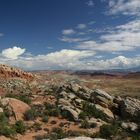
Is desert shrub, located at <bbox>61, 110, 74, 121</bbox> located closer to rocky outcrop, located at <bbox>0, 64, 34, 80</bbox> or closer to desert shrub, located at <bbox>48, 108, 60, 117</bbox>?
desert shrub, located at <bbox>48, 108, 60, 117</bbox>

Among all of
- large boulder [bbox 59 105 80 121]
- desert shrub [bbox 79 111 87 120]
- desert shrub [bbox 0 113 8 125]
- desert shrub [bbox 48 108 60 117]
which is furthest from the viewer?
desert shrub [bbox 48 108 60 117]

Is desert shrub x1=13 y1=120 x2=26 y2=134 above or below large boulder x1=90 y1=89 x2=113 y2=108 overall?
below

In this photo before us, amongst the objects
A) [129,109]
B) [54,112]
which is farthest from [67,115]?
[129,109]

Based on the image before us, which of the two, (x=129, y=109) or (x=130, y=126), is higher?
(x=129, y=109)

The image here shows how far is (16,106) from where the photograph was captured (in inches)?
1152

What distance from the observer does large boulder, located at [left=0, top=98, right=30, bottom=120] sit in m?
28.2

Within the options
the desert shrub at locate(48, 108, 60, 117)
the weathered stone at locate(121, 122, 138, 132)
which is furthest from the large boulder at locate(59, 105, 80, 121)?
the weathered stone at locate(121, 122, 138, 132)

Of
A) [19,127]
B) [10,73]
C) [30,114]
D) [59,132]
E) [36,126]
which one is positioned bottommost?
[59,132]

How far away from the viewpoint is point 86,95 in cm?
3622

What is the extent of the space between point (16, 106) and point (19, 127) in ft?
14.9

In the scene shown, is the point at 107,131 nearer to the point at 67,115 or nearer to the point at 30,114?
the point at 67,115

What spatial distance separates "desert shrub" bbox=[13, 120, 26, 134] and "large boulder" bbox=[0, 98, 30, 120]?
76.5 inches

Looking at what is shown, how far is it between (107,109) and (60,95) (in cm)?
601

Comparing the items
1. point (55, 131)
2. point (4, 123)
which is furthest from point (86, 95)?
point (4, 123)
